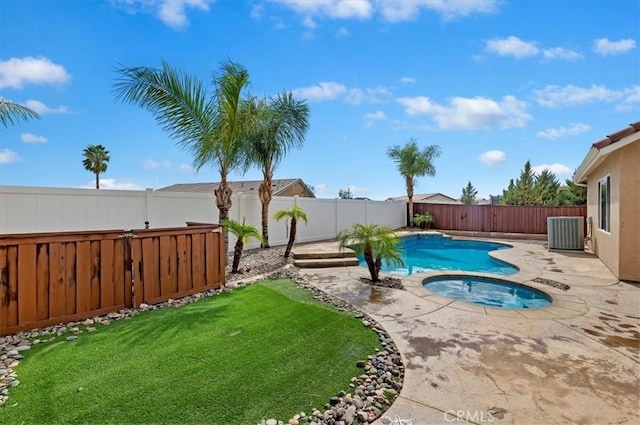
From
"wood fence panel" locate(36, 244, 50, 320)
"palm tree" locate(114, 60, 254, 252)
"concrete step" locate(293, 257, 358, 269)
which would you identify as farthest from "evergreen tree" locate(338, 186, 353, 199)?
"wood fence panel" locate(36, 244, 50, 320)

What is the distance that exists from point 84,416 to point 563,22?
10.6 metres

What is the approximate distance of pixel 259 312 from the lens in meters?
4.52

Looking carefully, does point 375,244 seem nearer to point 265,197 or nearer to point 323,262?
point 323,262

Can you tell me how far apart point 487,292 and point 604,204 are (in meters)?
5.05

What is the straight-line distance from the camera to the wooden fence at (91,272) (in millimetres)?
3732

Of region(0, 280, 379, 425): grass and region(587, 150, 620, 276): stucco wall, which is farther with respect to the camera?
region(587, 150, 620, 276): stucco wall

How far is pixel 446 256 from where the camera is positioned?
37.2 ft

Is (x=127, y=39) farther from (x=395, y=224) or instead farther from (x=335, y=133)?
(x=395, y=224)

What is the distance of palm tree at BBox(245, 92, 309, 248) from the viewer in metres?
9.66

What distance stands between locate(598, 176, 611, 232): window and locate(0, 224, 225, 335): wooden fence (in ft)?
31.8

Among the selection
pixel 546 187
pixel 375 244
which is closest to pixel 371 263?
pixel 375 244

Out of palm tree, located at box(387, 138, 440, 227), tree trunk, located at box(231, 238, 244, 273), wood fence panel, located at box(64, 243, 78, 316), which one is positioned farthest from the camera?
palm tree, located at box(387, 138, 440, 227)

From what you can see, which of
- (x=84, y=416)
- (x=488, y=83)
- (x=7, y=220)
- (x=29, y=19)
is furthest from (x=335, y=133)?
(x=84, y=416)

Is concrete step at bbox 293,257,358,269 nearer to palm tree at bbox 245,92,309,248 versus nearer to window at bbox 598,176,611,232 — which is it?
palm tree at bbox 245,92,309,248
